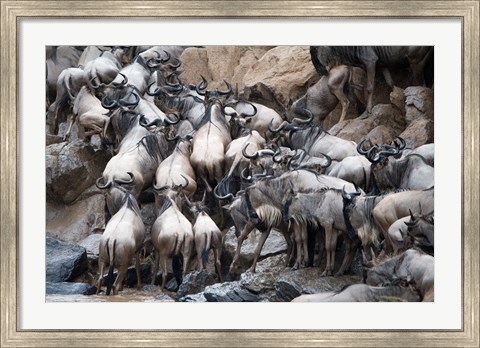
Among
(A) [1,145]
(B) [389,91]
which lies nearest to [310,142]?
(B) [389,91]

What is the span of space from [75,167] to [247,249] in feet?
6.64

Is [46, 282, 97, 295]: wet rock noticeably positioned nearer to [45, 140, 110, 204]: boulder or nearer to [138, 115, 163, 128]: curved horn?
[45, 140, 110, 204]: boulder

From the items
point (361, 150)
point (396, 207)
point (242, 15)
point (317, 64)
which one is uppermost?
point (242, 15)

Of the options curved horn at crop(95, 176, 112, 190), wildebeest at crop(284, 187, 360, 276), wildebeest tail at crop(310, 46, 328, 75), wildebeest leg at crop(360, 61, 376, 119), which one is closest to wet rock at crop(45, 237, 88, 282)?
curved horn at crop(95, 176, 112, 190)

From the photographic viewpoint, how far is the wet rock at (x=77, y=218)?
13023 mm

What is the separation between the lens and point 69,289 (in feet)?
41.9

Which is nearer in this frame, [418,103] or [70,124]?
[418,103]

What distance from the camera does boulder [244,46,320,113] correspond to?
532 inches

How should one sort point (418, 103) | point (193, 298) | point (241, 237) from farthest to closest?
point (241, 237) < point (418, 103) < point (193, 298)

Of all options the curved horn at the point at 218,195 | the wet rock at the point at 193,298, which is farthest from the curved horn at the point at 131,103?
the wet rock at the point at 193,298

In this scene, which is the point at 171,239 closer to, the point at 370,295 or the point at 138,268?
the point at 138,268

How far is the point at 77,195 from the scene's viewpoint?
1397cm

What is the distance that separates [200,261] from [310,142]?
1550 mm

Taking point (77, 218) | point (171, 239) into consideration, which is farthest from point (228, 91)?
point (77, 218)
